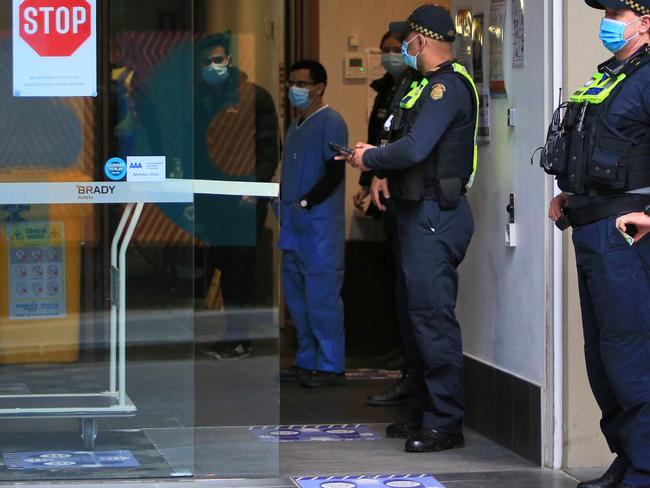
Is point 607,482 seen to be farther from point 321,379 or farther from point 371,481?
point 321,379

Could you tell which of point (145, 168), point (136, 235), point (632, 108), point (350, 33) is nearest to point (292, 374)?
point (350, 33)

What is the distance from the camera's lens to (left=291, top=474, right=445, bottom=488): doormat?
5.16m

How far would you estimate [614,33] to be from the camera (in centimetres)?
464

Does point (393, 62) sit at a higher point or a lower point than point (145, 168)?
higher

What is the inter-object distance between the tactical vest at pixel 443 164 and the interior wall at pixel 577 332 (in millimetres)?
589

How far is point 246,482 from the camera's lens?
5188mm

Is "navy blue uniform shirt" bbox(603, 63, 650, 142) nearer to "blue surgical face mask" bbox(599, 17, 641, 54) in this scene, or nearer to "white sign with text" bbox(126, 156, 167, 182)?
"blue surgical face mask" bbox(599, 17, 641, 54)

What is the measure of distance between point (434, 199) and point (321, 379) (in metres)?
2.19

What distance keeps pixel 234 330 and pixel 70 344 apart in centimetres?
63

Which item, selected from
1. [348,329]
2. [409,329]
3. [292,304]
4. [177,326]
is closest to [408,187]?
[409,329]

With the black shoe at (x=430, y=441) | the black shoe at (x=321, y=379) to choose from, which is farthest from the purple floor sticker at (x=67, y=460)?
the black shoe at (x=321, y=379)

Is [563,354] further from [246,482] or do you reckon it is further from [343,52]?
[343,52]

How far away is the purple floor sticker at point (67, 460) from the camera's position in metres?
5.11

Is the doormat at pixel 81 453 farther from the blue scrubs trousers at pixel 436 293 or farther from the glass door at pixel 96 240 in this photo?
the blue scrubs trousers at pixel 436 293
